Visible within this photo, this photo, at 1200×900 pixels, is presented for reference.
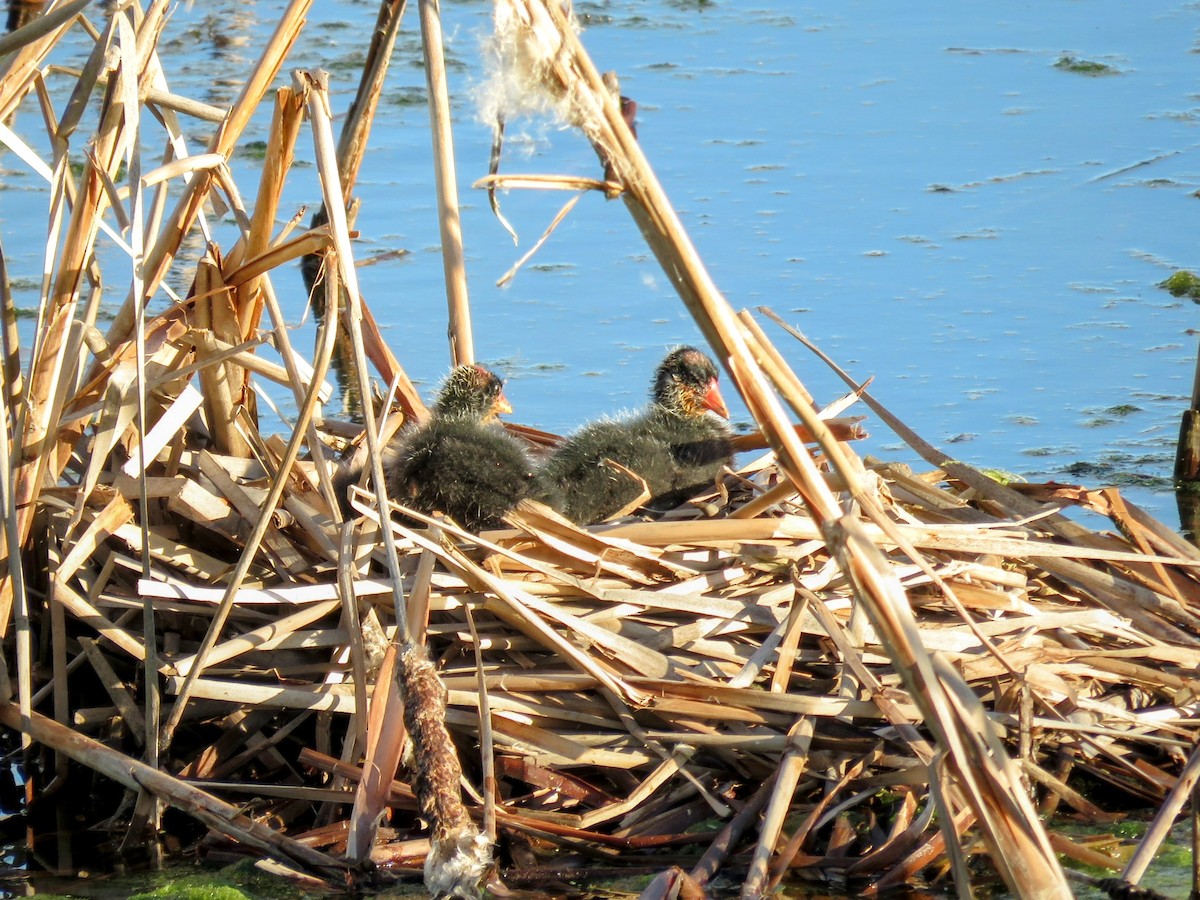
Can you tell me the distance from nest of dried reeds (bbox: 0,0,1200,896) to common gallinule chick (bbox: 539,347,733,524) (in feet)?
0.83

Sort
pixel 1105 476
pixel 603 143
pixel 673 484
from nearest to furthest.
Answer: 1. pixel 603 143
2. pixel 673 484
3. pixel 1105 476

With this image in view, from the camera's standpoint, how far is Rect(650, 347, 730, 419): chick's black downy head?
3814 millimetres

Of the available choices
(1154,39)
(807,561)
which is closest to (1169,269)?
(1154,39)

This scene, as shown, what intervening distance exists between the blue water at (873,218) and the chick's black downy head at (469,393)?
0.75m

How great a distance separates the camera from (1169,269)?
571 centimetres

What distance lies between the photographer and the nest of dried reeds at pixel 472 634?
8.64ft

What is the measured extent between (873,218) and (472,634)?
3835 mm

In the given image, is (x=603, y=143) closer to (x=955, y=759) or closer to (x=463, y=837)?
(x=955, y=759)

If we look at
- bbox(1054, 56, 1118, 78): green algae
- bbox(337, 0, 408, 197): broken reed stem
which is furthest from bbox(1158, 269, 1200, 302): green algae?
bbox(337, 0, 408, 197): broken reed stem

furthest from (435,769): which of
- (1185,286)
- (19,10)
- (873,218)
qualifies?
(19,10)

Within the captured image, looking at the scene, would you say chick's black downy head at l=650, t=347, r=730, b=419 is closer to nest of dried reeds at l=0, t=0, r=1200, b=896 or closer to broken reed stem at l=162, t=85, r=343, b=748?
nest of dried reeds at l=0, t=0, r=1200, b=896

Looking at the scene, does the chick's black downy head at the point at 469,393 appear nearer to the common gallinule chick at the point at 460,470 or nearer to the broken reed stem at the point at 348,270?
the common gallinule chick at the point at 460,470

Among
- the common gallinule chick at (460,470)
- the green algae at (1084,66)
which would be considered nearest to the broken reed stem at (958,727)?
the common gallinule chick at (460,470)

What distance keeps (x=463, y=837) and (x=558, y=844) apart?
1.82 ft
